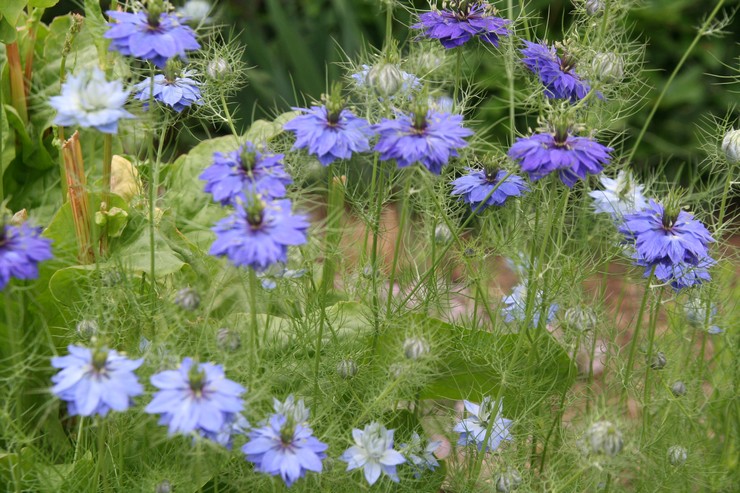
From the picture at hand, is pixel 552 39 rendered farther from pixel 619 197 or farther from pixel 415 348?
pixel 415 348

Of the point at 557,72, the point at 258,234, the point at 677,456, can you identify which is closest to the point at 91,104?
the point at 258,234

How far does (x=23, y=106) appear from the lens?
6.27ft

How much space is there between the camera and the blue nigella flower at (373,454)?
3.95 ft

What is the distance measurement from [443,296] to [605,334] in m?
0.29

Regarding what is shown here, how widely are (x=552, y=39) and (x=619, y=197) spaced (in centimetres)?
209

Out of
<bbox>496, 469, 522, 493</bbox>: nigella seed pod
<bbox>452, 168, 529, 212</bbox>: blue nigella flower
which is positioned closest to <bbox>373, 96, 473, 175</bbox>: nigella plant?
<bbox>452, 168, 529, 212</bbox>: blue nigella flower

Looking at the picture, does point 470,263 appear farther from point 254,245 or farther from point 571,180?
point 254,245

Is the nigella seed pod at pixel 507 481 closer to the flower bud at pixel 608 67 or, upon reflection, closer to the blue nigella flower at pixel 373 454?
the blue nigella flower at pixel 373 454

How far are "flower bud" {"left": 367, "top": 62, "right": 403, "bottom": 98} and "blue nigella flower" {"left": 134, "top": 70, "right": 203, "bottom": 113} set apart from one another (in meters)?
0.30

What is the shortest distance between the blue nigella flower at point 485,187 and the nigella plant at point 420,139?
240 millimetres

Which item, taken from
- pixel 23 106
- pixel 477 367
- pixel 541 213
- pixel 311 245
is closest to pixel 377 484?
pixel 477 367

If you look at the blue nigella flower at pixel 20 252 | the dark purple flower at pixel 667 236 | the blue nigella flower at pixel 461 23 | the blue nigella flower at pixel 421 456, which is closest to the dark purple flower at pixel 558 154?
the dark purple flower at pixel 667 236

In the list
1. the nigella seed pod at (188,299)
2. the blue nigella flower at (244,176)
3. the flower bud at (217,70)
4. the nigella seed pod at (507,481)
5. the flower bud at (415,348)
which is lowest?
the nigella seed pod at (507,481)

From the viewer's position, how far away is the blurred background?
11.3 feet
